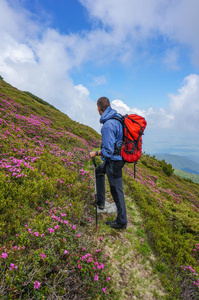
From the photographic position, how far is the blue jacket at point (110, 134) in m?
4.32

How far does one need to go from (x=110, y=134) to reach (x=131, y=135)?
61 cm

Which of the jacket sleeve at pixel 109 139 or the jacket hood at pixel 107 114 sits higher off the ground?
the jacket hood at pixel 107 114

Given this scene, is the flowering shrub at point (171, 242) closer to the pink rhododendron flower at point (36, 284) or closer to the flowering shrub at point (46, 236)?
the flowering shrub at point (46, 236)

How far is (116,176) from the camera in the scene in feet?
15.5

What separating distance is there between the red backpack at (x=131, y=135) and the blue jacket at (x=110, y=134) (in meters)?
0.15

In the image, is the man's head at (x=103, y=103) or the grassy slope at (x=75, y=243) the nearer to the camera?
the grassy slope at (x=75, y=243)

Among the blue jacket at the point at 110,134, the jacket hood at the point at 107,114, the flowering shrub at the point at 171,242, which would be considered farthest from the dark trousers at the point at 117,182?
the flowering shrub at the point at 171,242

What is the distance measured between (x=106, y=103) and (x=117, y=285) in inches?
194

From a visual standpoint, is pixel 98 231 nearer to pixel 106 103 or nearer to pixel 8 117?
pixel 106 103

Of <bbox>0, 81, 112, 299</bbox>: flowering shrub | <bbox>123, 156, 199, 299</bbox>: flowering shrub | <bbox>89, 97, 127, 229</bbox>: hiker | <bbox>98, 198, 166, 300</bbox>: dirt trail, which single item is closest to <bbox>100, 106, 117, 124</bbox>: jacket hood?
<bbox>89, 97, 127, 229</bbox>: hiker

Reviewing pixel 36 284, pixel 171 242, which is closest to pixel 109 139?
pixel 36 284

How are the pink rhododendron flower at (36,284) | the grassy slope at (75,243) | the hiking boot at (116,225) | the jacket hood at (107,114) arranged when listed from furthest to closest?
the hiking boot at (116,225) < the jacket hood at (107,114) < the grassy slope at (75,243) < the pink rhododendron flower at (36,284)

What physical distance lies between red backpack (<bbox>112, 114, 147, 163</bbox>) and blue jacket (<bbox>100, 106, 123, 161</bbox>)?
15 cm

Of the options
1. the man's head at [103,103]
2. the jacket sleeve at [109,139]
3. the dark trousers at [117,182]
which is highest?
the man's head at [103,103]
